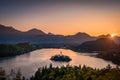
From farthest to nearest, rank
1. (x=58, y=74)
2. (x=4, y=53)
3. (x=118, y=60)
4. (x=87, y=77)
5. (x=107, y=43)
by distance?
1. (x=107, y=43)
2. (x=4, y=53)
3. (x=118, y=60)
4. (x=58, y=74)
5. (x=87, y=77)

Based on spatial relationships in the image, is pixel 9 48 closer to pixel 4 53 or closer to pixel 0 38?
pixel 4 53

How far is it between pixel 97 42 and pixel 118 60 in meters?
46.6

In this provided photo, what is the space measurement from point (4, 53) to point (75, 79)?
48574 mm

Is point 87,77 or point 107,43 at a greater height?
point 107,43

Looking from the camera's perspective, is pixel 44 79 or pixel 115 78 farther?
pixel 44 79

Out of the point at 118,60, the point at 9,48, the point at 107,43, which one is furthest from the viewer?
the point at 107,43

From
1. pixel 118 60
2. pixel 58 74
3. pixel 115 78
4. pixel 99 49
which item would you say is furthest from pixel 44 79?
pixel 99 49

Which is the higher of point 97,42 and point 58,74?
point 97,42

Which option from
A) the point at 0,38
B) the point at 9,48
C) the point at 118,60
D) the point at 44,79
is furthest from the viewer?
the point at 0,38

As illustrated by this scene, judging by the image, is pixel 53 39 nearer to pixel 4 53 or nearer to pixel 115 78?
pixel 4 53

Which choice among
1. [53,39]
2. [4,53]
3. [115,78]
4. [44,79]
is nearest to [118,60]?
[4,53]

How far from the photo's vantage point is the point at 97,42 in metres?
104

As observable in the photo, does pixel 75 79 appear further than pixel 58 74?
No

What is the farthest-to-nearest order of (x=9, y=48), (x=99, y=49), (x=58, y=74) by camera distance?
(x=99, y=49), (x=9, y=48), (x=58, y=74)
